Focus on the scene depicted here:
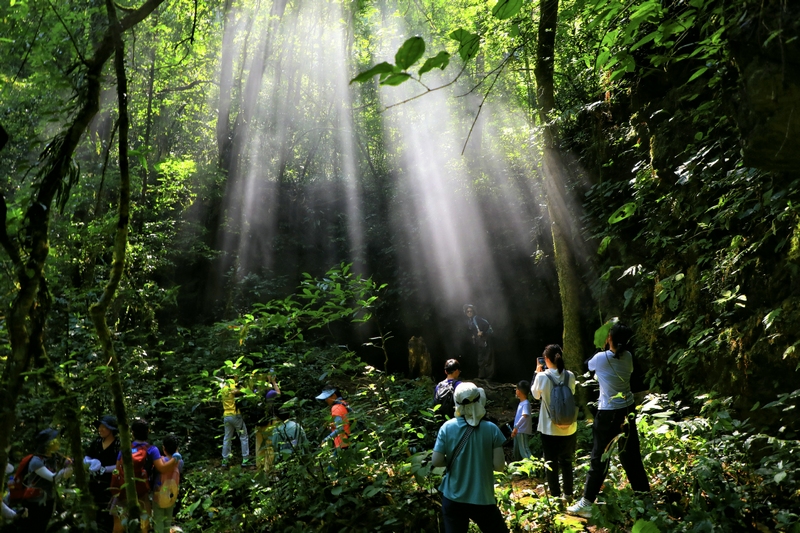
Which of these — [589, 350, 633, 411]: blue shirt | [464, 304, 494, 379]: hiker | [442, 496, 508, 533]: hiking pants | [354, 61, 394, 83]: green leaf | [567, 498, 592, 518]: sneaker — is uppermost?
[464, 304, 494, 379]: hiker

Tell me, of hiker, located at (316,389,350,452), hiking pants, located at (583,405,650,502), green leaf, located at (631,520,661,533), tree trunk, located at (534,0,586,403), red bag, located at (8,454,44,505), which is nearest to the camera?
green leaf, located at (631,520,661,533)

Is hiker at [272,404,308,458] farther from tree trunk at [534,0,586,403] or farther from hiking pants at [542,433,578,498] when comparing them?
tree trunk at [534,0,586,403]

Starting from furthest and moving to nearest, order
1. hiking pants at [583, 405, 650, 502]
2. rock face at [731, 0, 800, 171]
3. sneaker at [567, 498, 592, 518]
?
sneaker at [567, 498, 592, 518] < hiking pants at [583, 405, 650, 502] < rock face at [731, 0, 800, 171]

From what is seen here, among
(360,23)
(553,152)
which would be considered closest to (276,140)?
(360,23)

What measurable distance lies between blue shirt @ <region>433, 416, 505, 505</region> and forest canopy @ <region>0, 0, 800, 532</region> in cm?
29

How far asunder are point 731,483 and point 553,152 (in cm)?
510

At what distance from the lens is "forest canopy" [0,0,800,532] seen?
2.46 metres

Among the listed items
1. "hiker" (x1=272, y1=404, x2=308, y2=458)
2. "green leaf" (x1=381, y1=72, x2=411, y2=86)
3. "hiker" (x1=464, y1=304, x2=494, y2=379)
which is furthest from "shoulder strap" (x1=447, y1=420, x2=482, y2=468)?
"hiker" (x1=464, y1=304, x2=494, y2=379)

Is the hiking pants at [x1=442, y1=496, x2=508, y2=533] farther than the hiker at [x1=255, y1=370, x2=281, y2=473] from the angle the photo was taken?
No

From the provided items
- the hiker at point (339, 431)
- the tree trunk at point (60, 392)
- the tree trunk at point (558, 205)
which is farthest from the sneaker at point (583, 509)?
the tree trunk at point (60, 392)

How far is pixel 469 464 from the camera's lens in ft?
11.5

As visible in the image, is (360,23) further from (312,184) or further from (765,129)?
(765,129)

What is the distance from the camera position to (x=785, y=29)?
221 cm

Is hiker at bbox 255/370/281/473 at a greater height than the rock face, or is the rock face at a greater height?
the rock face
